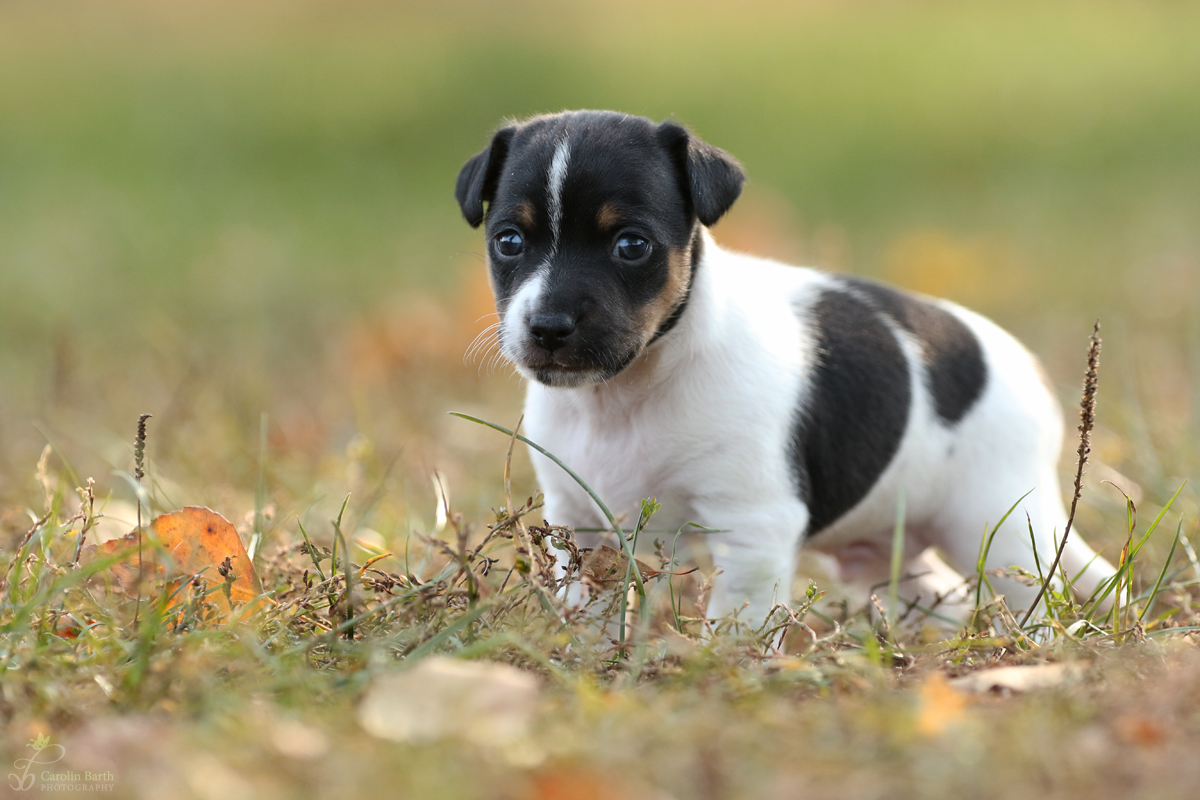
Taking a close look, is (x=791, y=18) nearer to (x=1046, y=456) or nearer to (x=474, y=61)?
(x=474, y=61)

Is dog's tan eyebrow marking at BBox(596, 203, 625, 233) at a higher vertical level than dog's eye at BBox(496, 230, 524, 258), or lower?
higher

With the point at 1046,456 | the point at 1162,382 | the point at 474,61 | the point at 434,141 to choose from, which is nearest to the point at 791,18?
the point at 474,61

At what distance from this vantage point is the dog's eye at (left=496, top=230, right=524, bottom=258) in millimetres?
3990

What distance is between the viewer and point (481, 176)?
4.22 m

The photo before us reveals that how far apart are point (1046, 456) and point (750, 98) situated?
42.2 ft

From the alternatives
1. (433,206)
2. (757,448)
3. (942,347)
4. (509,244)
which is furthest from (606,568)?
(433,206)

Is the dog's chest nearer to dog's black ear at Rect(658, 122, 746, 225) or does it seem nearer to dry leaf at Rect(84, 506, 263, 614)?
dog's black ear at Rect(658, 122, 746, 225)

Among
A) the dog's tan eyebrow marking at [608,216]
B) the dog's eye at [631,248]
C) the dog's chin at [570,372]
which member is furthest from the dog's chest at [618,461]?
the dog's tan eyebrow marking at [608,216]

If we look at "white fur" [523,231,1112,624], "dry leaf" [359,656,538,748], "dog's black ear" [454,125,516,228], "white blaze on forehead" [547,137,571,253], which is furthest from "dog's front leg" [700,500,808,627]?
"dry leaf" [359,656,538,748]

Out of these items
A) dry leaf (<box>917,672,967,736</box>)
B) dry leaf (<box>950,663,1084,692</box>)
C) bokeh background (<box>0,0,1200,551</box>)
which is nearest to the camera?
dry leaf (<box>917,672,967,736</box>)

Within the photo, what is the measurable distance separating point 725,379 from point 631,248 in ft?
1.90

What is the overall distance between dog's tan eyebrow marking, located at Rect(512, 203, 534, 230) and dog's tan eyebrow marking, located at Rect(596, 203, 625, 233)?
23 cm

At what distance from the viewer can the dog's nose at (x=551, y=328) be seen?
3.69 meters

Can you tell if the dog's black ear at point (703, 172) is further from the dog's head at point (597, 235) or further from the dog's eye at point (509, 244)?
the dog's eye at point (509, 244)
